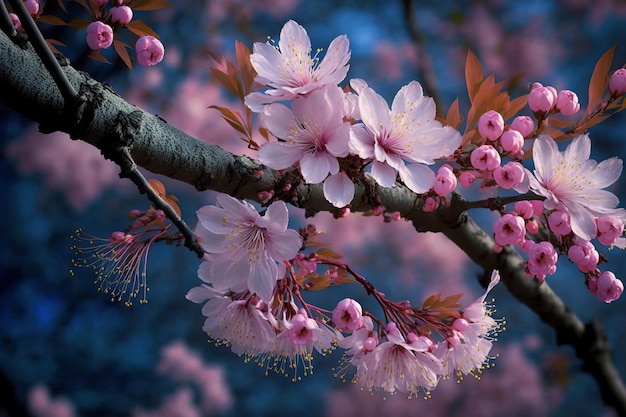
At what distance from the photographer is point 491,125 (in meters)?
0.42

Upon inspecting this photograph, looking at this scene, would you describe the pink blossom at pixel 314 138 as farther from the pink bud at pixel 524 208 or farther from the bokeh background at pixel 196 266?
the bokeh background at pixel 196 266

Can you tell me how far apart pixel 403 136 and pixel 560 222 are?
0.12 m

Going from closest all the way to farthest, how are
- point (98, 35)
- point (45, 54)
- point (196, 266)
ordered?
point (45, 54), point (98, 35), point (196, 266)

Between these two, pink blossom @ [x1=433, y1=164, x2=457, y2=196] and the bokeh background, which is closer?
pink blossom @ [x1=433, y1=164, x2=457, y2=196]

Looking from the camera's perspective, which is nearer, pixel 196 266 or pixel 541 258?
pixel 541 258

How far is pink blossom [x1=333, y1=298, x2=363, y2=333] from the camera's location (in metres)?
0.44

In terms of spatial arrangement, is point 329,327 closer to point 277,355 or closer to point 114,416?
point 277,355

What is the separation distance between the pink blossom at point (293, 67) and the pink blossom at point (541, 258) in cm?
18

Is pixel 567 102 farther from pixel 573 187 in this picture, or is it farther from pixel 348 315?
pixel 348 315

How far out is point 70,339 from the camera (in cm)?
168

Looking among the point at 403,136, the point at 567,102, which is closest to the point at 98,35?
the point at 403,136

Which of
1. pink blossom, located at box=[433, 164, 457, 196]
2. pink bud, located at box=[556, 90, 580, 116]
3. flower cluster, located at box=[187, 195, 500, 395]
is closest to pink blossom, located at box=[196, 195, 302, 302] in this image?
flower cluster, located at box=[187, 195, 500, 395]

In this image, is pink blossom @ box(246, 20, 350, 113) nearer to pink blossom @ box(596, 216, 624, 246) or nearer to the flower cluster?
the flower cluster

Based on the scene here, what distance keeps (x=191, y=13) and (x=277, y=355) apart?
61.4 inches
